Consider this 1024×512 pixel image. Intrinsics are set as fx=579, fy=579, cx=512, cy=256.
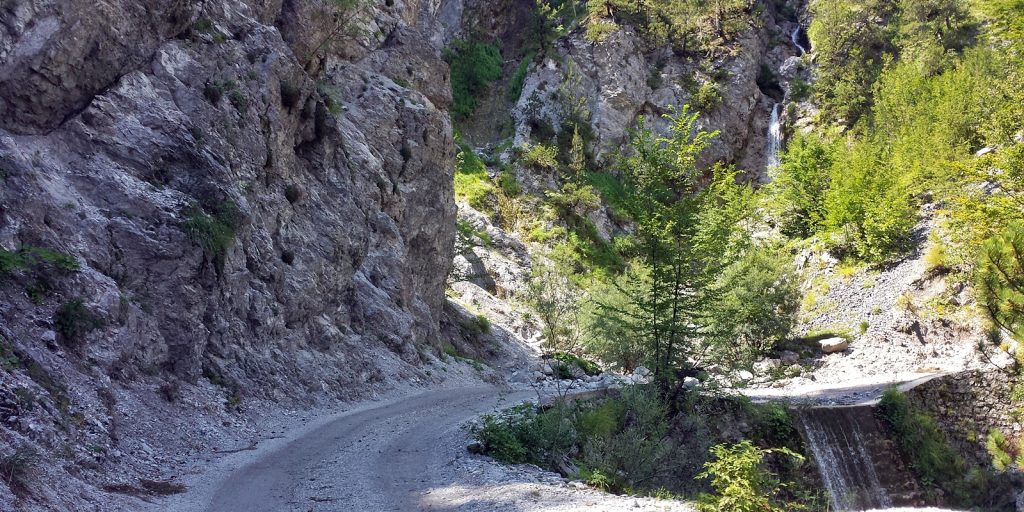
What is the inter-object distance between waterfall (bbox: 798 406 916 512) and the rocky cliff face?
15162 millimetres

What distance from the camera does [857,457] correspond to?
19.2 m

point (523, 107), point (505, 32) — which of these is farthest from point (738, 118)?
point (505, 32)

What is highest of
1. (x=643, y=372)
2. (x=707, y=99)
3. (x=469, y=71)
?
(x=469, y=71)

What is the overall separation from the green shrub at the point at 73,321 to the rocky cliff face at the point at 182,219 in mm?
39

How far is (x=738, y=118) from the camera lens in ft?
205

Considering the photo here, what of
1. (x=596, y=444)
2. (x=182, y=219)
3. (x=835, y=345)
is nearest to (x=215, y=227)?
(x=182, y=219)

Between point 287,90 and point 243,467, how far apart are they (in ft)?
54.3

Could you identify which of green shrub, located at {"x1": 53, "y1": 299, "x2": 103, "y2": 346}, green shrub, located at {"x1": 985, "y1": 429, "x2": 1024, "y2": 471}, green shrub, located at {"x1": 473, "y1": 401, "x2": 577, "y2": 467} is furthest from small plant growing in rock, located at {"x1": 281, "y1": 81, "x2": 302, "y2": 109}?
green shrub, located at {"x1": 985, "y1": 429, "x2": 1024, "y2": 471}

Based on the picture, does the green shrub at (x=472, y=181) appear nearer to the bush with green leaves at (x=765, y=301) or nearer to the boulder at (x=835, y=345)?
the bush with green leaves at (x=765, y=301)

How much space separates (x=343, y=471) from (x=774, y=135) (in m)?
62.0

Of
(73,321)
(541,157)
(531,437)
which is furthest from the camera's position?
(541,157)

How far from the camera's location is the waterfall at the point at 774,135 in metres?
59.9

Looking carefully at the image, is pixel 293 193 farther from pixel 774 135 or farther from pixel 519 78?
pixel 774 135

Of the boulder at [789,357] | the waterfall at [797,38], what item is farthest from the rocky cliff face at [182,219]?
the waterfall at [797,38]
